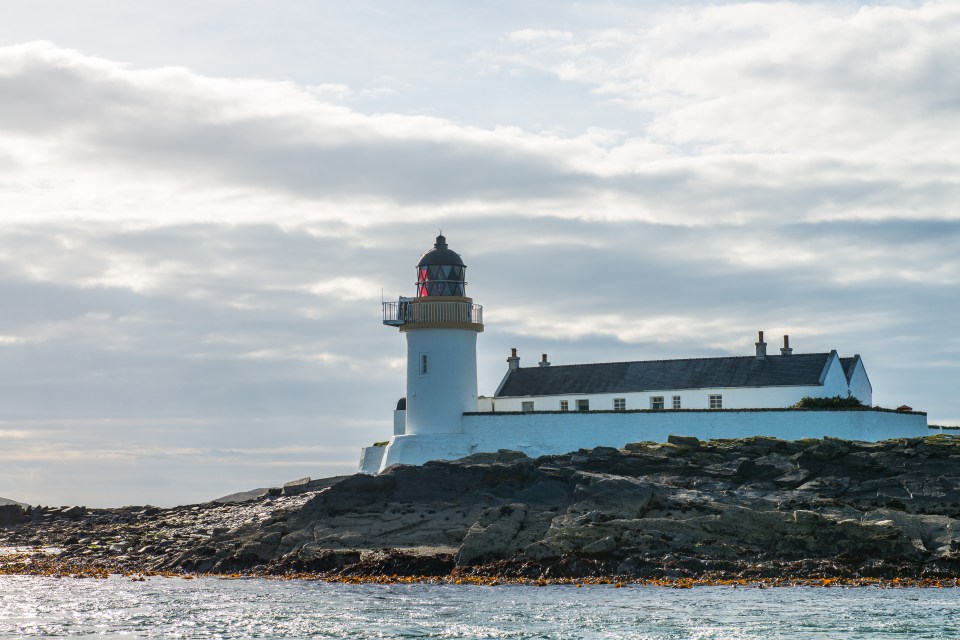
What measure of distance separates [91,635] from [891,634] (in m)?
14.6

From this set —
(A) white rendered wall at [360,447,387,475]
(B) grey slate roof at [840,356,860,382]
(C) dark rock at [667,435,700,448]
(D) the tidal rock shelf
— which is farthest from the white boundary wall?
(B) grey slate roof at [840,356,860,382]

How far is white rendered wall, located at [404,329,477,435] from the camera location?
47062 millimetres

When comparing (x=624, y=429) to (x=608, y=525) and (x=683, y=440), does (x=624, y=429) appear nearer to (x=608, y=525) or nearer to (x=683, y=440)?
(x=683, y=440)

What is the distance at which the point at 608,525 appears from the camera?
30.8 metres

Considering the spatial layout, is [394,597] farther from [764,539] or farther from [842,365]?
[842,365]

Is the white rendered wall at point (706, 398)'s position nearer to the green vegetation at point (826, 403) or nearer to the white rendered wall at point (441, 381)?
the green vegetation at point (826, 403)

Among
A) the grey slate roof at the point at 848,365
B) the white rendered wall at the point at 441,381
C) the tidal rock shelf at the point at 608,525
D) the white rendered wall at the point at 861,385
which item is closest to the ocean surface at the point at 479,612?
the tidal rock shelf at the point at 608,525

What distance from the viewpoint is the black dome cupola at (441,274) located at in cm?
4769

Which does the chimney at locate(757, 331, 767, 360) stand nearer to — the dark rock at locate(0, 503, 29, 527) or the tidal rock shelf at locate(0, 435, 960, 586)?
the tidal rock shelf at locate(0, 435, 960, 586)

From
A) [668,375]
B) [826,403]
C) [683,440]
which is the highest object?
[668,375]

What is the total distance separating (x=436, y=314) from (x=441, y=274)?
1.74 m

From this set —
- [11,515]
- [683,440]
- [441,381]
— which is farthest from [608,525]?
[11,515]

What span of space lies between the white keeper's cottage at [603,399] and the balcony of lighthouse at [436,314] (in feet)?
0.13

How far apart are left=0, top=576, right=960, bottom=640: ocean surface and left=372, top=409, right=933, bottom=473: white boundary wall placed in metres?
16.1
